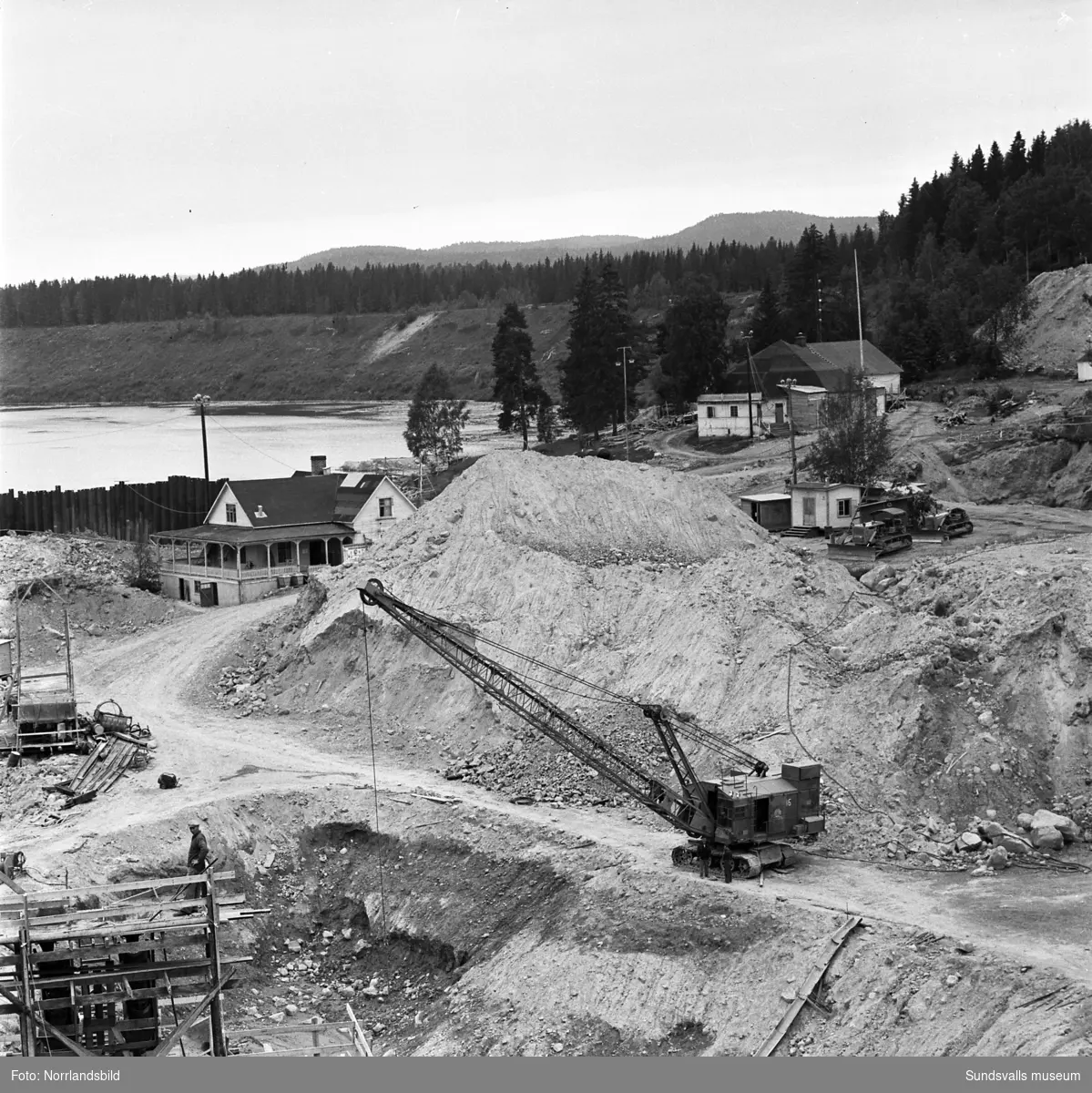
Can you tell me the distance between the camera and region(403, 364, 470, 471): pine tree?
3359 inches

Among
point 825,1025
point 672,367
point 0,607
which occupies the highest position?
point 672,367

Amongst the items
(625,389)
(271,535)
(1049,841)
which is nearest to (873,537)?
(271,535)

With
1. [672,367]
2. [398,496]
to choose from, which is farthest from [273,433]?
[398,496]

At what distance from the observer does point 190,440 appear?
12912cm

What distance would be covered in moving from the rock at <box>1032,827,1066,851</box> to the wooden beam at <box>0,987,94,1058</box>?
58.5 ft

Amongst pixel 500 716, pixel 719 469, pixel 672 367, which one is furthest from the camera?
pixel 672 367

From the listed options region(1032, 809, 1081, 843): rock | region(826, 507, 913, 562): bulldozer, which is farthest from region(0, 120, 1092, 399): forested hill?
region(1032, 809, 1081, 843): rock

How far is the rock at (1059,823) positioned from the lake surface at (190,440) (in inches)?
2458

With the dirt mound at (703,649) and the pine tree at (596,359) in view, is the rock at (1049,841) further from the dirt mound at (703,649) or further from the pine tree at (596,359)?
the pine tree at (596,359)

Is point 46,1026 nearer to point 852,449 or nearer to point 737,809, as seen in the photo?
point 737,809

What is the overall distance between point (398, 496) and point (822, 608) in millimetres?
22566

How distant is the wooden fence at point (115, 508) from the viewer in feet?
219
